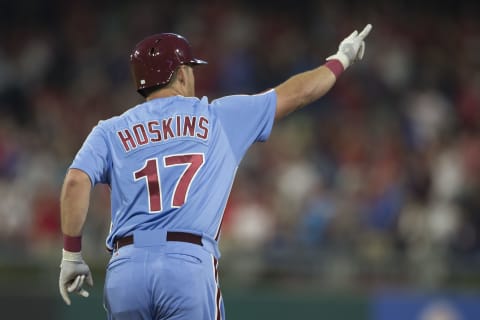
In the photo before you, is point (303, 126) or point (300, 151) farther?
point (303, 126)

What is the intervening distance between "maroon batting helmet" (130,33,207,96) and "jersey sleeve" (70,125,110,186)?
0.32 metres

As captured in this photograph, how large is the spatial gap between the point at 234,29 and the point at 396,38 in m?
1.91

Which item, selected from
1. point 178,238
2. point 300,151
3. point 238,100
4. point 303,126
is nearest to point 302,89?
point 238,100

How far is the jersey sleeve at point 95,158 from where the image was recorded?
14.0 feet

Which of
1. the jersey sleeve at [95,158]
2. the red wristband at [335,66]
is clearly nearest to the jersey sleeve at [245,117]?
the red wristband at [335,66]

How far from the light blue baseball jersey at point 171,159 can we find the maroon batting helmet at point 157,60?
0.31 ft

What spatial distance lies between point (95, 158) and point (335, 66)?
1.30 m

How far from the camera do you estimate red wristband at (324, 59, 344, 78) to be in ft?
16.0

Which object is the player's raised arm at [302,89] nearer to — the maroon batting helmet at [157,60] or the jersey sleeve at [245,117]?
the jersey sleeve at [245,117]

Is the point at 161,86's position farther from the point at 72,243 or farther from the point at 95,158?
the point at 72,243

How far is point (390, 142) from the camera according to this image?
10234mm

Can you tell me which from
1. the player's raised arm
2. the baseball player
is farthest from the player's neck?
the player's raised arm

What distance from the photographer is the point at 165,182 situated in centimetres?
429

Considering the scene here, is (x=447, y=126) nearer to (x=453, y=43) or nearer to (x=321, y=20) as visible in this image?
(x=453, y=43)
